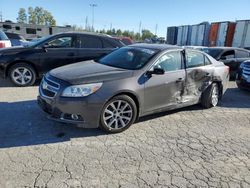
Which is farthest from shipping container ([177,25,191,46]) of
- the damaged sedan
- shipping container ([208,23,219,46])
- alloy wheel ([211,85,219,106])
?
the damaged sedan

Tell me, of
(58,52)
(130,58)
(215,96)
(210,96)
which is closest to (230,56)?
(215,96)

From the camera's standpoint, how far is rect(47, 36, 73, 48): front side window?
302 inches

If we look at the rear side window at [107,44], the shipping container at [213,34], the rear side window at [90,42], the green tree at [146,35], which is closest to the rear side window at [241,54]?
the rear side window at [107,44]

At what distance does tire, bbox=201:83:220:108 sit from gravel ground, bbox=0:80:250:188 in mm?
559

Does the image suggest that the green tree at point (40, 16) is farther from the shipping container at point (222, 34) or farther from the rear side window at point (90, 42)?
the rear side window at point (90, 42)

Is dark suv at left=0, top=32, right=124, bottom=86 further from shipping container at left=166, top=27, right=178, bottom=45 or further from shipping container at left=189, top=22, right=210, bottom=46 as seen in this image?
shipping container at left=166, top=27, right=178, bottom=45

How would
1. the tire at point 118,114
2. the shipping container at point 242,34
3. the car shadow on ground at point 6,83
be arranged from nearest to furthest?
the tire at point 118,114 → the car shadow on ground at point 6,83 → the shipping container at point 242,34

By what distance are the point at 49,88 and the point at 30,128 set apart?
2.52 ft

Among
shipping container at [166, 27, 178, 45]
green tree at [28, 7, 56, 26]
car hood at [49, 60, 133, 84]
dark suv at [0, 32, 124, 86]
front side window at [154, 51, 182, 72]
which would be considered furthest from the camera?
green tree at [28, 7, 56, 26]

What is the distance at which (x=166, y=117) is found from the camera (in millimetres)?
5406

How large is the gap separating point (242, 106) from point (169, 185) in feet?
14.5

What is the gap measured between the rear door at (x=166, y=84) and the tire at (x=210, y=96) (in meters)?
0.97

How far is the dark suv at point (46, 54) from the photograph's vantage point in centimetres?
725

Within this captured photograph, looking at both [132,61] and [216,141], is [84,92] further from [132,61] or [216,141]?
[216,141]
